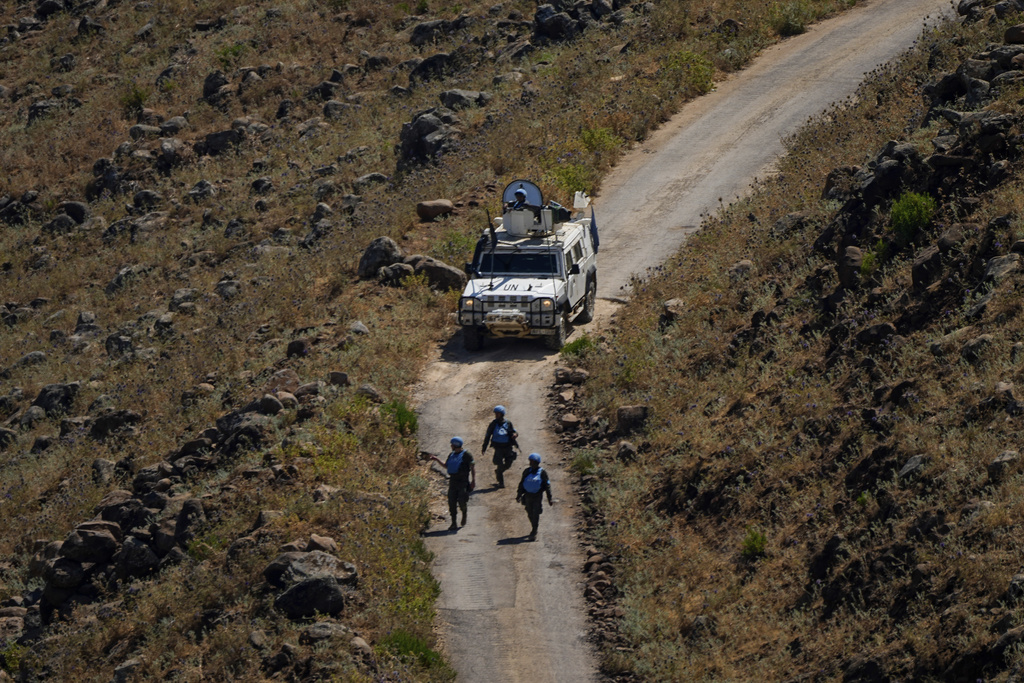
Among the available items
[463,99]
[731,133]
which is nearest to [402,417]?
[731,133]

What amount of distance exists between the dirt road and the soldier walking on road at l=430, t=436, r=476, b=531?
365 mm

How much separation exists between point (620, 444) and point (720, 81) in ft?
70.6

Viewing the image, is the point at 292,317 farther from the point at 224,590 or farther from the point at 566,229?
the point at 224,590

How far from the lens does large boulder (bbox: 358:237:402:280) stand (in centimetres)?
2494

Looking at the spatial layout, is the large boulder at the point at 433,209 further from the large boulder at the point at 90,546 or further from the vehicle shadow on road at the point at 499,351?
the large boulder at the point at 90,546

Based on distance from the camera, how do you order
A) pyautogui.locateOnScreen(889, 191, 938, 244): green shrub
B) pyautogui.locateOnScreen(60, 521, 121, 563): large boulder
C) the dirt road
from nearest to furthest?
the dirt road, pyautogui.locateOnScreen(60, 521, 121, 563): large boulder, pyautogui.locateOnScreen(889, 191, 938, 244): green shrub

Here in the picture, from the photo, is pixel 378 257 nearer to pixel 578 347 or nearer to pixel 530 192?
pixel 530 192

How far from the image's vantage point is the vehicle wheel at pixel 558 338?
2123 centimetres

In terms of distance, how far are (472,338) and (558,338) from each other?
1705mm

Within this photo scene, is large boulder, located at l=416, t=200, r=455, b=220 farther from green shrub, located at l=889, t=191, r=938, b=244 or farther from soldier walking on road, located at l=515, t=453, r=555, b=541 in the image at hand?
soldier walking on road, located at l=515, t=453, r=555, b=541

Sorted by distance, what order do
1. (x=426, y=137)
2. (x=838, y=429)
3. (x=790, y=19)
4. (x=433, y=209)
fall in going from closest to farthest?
(x=838, y=429) → (x=433, y=209) → (x=426, y=137) → (x=790, y=19)

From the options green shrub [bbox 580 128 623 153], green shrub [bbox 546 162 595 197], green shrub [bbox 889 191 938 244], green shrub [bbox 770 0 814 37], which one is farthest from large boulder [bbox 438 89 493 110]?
green shrub [bbox 889 191 938 244]

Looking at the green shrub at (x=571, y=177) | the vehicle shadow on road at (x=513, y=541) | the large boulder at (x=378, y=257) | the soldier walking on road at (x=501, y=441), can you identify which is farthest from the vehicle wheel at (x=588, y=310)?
the vehicle shadow on road at (x=513, y=541)

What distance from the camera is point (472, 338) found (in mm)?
21750
